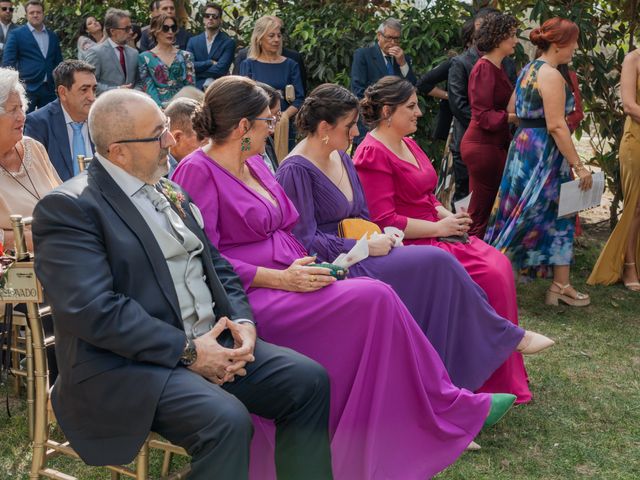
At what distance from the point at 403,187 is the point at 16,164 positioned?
6.47ft

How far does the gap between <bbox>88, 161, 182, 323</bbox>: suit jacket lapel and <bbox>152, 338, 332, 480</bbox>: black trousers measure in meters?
0.27

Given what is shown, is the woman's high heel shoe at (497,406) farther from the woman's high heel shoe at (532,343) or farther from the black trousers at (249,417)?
the black trousers at (249,417)

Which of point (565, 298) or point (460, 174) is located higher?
point (460, 174)

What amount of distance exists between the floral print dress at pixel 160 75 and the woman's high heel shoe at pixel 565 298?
374 centimetres

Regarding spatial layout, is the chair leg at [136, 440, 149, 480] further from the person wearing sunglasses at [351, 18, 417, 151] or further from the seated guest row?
the person wearing sunglasses at [351, 18, 417, 151]

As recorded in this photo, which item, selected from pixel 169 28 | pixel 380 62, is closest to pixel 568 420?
pixel 380 62

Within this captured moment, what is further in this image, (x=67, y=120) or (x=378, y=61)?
(x=378, y=61)

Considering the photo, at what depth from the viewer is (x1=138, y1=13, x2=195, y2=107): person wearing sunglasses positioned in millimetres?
7945

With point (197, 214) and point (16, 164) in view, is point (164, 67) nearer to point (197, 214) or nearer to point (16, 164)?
point (16, 164)

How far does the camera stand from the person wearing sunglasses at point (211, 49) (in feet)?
29.3

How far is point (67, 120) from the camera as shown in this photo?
5.28 meters

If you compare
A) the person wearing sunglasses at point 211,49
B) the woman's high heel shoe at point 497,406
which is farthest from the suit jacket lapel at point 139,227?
the person wearing sunglasses at point 211,49

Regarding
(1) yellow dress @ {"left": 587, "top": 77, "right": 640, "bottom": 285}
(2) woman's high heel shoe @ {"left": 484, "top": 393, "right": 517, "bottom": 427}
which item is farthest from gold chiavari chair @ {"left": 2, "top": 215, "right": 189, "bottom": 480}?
(1) yellow dress @ {"left": 587, "top": 77, "right": 640, "bottom": 285}

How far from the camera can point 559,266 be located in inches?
245
